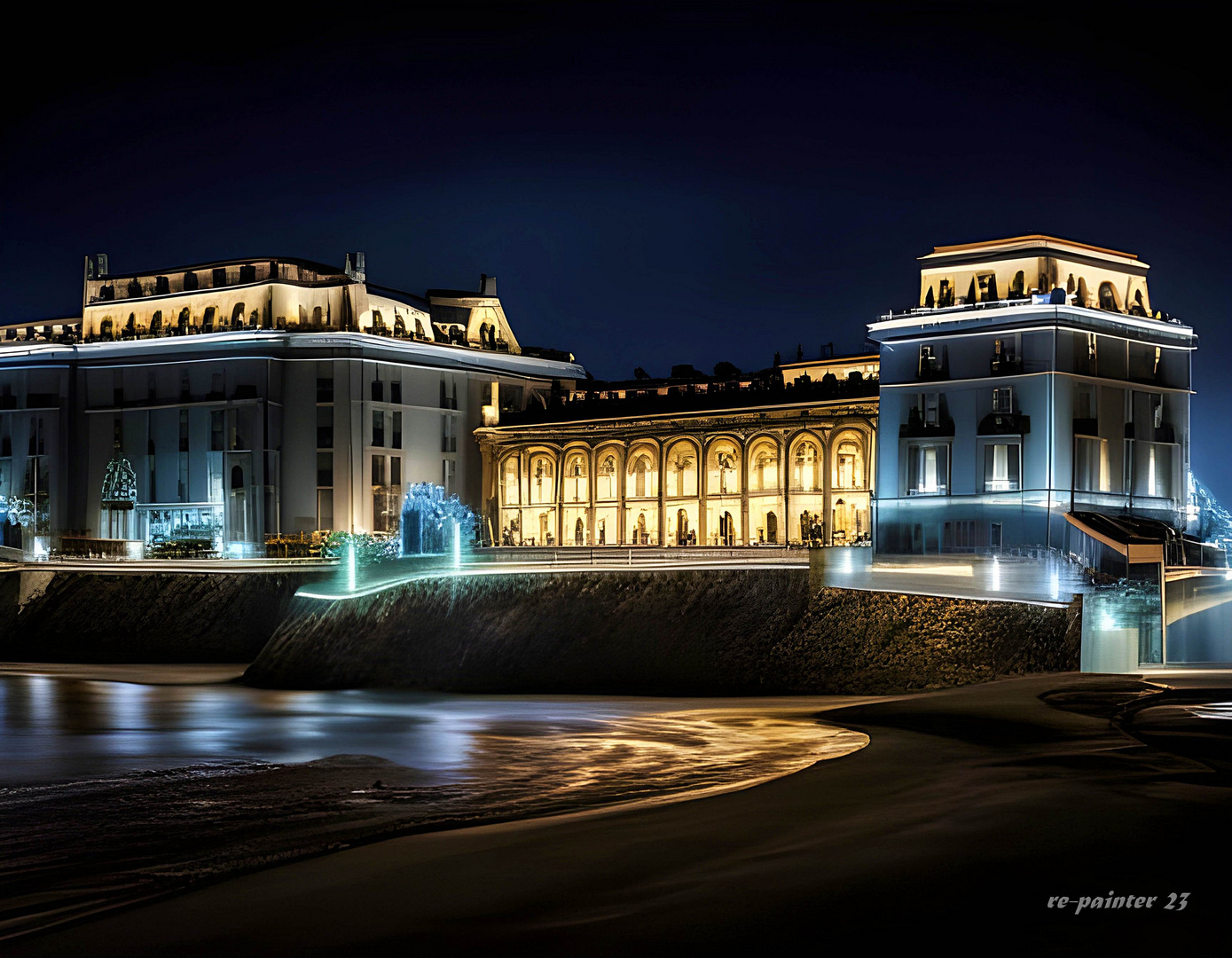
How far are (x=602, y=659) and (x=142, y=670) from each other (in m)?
26.8

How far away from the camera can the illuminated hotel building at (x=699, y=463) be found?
88688mm

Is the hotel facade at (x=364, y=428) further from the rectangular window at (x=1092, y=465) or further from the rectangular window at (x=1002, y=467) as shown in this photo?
the rectangular window at (x=1092, y=465)

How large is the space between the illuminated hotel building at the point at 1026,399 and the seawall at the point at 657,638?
11.2 meters

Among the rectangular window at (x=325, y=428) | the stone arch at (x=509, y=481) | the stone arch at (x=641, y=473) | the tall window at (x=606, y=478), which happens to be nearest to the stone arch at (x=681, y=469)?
the stone arch at (x=641, y=473)

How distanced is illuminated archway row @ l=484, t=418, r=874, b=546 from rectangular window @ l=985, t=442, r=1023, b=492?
15.5 meters

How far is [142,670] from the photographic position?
231ft

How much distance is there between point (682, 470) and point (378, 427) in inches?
874

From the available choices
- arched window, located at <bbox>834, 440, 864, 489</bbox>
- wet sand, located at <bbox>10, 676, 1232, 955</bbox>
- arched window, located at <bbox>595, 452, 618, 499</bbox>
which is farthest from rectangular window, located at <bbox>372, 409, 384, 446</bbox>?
wet sand, located at <bbox>10, 676, 1232, 955</bbox>

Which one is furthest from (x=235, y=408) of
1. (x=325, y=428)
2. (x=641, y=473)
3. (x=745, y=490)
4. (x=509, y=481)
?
(x=745, y=490)

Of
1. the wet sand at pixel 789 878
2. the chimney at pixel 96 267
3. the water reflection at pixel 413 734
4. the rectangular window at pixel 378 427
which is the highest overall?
the chimney at pixel 96 267

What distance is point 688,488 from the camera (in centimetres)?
9856

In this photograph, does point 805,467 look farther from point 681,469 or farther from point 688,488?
point 681,469

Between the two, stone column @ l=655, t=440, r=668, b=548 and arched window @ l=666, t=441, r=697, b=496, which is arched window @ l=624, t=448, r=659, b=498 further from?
stone column @ l=655, t=440, r=668, b=548

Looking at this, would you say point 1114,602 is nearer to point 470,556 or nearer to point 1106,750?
point 1106,750
